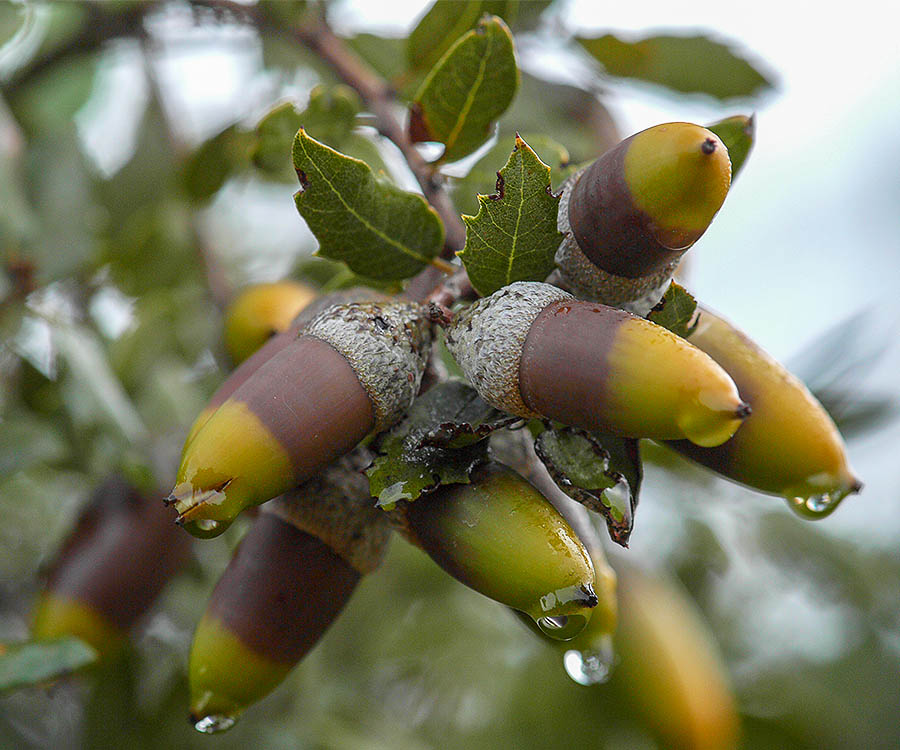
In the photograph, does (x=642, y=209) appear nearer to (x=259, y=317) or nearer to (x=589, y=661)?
(x=589, y=661)

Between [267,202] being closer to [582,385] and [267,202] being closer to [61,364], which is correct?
[61,364]

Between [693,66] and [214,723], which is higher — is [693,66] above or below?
above

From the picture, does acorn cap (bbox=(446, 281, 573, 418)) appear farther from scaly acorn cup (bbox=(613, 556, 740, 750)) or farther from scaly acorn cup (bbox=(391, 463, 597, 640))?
scaly acorn cup (bbox=(613, 556, 740, 750))

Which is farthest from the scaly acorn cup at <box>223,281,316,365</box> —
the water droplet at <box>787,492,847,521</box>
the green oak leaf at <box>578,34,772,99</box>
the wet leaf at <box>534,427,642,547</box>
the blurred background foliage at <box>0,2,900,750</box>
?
the green oak leaf at <box>578,34,772,99</box>

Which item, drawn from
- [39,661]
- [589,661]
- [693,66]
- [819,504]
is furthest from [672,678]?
[693,66]

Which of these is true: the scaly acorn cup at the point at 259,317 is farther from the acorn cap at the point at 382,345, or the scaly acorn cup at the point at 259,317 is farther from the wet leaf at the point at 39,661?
the wet leaf at the point at 39,661

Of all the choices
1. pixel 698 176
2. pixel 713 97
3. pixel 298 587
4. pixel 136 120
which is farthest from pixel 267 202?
pixel 698 176
